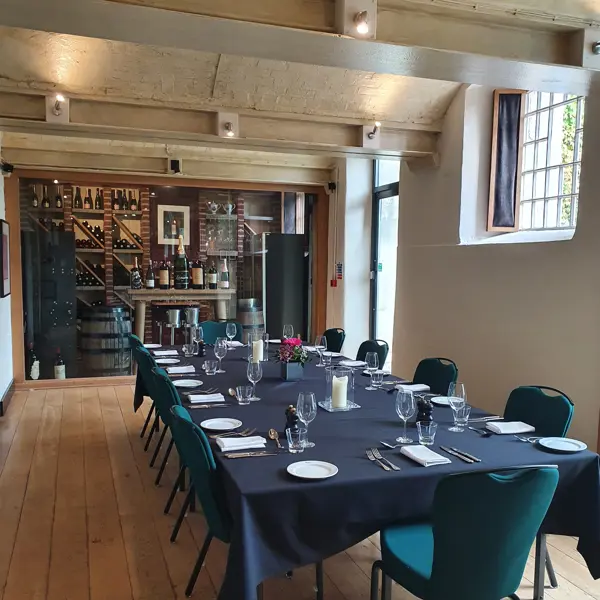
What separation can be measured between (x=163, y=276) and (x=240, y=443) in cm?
Answer: 532

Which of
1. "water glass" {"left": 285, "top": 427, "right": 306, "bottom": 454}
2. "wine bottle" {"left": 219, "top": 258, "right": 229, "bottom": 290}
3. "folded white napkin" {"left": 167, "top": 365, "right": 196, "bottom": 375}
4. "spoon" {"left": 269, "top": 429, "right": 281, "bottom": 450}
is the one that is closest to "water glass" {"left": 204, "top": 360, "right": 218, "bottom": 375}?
"folded white napkin" {"left": 167, "top": 365, "right": 196, "bottom": 375}

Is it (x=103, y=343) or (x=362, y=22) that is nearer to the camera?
(x=362, y=22)

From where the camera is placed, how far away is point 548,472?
1.71 meters

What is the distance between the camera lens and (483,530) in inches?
66.6

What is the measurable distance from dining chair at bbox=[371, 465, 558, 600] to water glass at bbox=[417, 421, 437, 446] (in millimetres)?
540

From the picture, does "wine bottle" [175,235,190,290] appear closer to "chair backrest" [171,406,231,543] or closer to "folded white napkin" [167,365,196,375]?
"folded white napkin" [167,365,196,375]

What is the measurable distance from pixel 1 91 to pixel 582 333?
173 inches

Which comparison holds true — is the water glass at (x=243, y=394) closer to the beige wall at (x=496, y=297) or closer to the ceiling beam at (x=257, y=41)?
the ceiling beam at (x=257, y=41)

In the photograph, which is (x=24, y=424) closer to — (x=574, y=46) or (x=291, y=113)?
(x=291, y=113)

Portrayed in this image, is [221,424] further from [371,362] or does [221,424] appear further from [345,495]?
[371,362]

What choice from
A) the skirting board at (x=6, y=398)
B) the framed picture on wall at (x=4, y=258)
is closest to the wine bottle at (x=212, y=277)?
the framed picture on wall at (x=4, y=258)

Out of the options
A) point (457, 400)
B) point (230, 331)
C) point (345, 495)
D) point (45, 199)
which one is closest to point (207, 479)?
point (345, 495)

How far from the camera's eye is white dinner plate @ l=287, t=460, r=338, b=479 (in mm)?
1971

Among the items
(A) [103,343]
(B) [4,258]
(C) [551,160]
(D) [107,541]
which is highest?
(C) [551,160]
